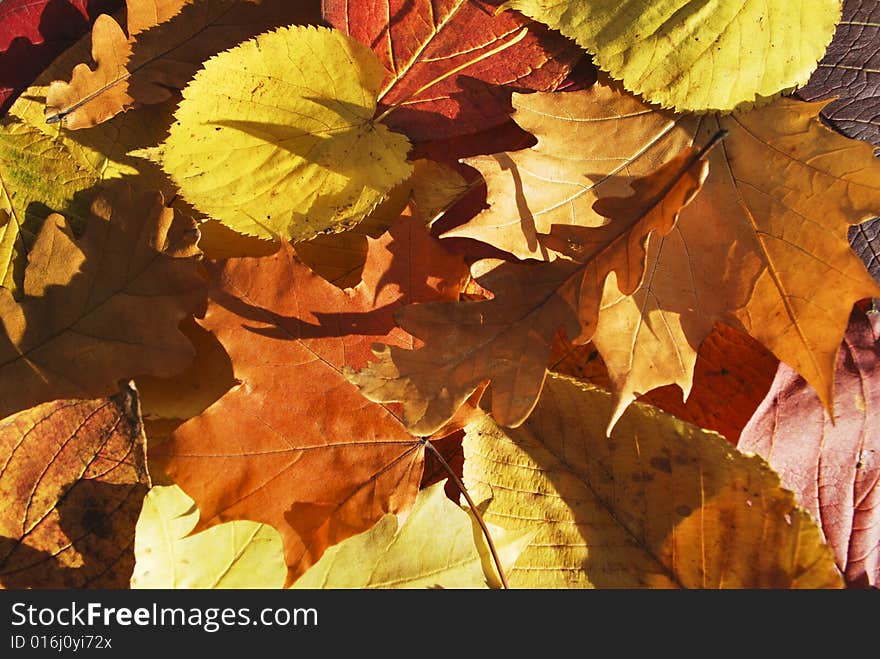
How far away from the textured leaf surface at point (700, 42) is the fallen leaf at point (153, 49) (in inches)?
16.1

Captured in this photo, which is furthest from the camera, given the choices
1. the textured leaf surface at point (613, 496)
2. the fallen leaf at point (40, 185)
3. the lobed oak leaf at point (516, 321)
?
the fallen leaf at point (40, 185)

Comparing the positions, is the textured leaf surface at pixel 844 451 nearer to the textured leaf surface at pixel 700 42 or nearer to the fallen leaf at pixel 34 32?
the textured leaf surface at pixel 700 42

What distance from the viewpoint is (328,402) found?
108 cm

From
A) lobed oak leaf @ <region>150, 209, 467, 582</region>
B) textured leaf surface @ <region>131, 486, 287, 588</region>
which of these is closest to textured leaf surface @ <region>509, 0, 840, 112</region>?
lobed oak leaf @ <region>150, 209, 467, 582</region>

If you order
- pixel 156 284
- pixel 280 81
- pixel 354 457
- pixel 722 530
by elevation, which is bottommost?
pixel 722 530

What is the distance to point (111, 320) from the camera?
109 cm

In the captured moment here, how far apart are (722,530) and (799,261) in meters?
0.37

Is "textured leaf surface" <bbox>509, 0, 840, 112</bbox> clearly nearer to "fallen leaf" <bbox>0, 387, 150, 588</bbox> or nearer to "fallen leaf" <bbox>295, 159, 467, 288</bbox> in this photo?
"fallen leaf" <bbox>295, 159, 467, 288</bbox>

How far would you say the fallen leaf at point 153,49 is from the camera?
1.18 metres

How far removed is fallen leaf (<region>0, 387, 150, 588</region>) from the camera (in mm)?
996

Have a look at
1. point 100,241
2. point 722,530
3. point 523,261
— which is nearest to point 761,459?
point 722,530

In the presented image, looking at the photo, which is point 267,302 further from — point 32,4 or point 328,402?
point 32,4

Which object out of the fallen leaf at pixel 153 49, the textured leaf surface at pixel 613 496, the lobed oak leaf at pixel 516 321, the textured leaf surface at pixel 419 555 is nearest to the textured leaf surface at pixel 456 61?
the fallen leaf at pixel 153 49

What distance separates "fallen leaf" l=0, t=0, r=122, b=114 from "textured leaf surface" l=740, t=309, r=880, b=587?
1.17m
